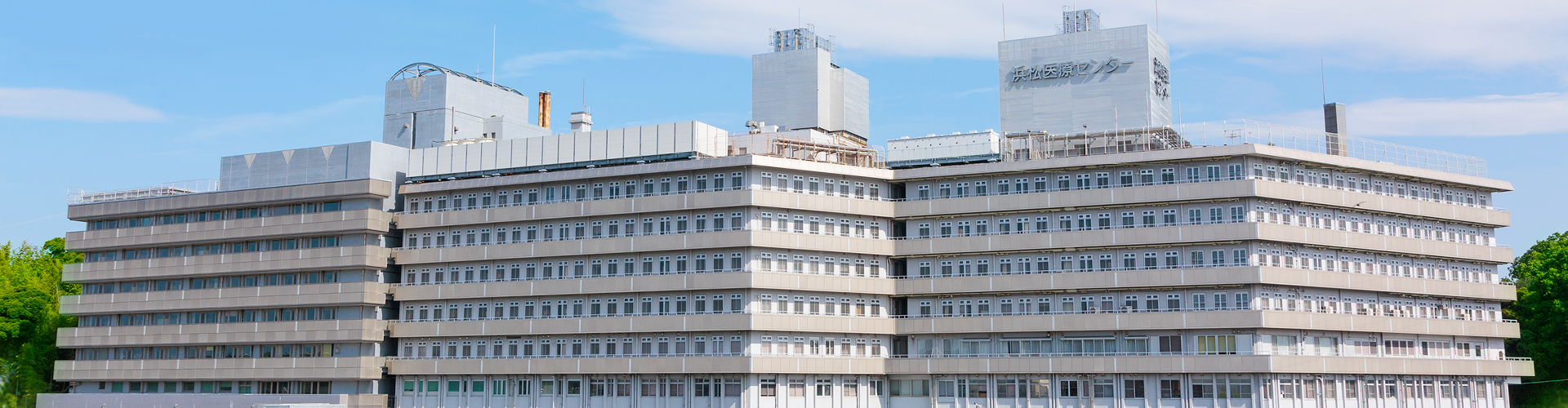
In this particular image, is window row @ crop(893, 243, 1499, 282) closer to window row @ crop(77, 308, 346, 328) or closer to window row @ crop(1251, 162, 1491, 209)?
window row @ crop(1251, 162, 1491, 209)

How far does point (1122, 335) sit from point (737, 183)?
2805 cm

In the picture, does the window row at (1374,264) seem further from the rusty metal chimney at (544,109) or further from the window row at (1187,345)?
the rusty metal chimney at (544,109)

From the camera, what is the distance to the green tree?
4237 inches

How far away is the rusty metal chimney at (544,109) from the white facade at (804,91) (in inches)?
963

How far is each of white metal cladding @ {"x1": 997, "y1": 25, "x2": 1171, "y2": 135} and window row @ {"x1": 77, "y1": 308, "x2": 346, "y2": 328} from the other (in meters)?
52.8

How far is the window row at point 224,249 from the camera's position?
104m

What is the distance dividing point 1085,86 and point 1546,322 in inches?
1730

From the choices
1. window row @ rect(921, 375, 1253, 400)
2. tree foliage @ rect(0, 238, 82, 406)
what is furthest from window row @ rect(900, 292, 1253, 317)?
tree foliage @ rect(0, 238, 82, 406)

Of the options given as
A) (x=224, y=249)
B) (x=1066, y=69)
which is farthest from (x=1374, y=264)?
(x=224, y=249)

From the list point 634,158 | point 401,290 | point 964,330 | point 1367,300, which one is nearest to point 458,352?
point 401,290

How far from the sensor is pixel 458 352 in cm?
10150

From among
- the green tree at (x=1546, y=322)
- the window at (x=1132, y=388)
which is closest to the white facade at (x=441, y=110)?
the window at (x=1132, y=388)

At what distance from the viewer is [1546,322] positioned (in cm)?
11044

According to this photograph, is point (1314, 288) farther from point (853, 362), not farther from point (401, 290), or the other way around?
point (401, 290)
